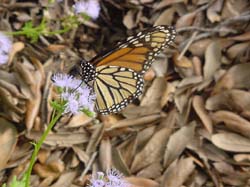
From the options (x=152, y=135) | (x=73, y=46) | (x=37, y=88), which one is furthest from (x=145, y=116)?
(x=73, y=46)

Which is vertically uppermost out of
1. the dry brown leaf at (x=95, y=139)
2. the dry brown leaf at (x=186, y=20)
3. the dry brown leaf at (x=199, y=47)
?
the dry brown leaf at (x=186, y=20)

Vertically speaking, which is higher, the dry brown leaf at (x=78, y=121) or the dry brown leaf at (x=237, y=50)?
the dry brown leaf at (x=237, y=50)

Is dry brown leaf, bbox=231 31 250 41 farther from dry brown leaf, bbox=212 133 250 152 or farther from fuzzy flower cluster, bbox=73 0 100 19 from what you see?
fuzzy flower cluster, bbox=73 0 100 19

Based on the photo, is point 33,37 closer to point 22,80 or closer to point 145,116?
point 22,80

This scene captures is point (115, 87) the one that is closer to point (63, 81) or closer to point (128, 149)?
point (128, 149)

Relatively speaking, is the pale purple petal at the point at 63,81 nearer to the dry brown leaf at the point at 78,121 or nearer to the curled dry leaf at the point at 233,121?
the dry brown leaf at the point at 78,121

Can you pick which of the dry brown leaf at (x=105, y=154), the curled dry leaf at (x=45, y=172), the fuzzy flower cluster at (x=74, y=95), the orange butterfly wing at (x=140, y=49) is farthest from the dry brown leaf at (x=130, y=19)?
the fuzzy flower cluster at (x=74, y=95)

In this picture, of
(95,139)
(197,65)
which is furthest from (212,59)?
(95,139)
